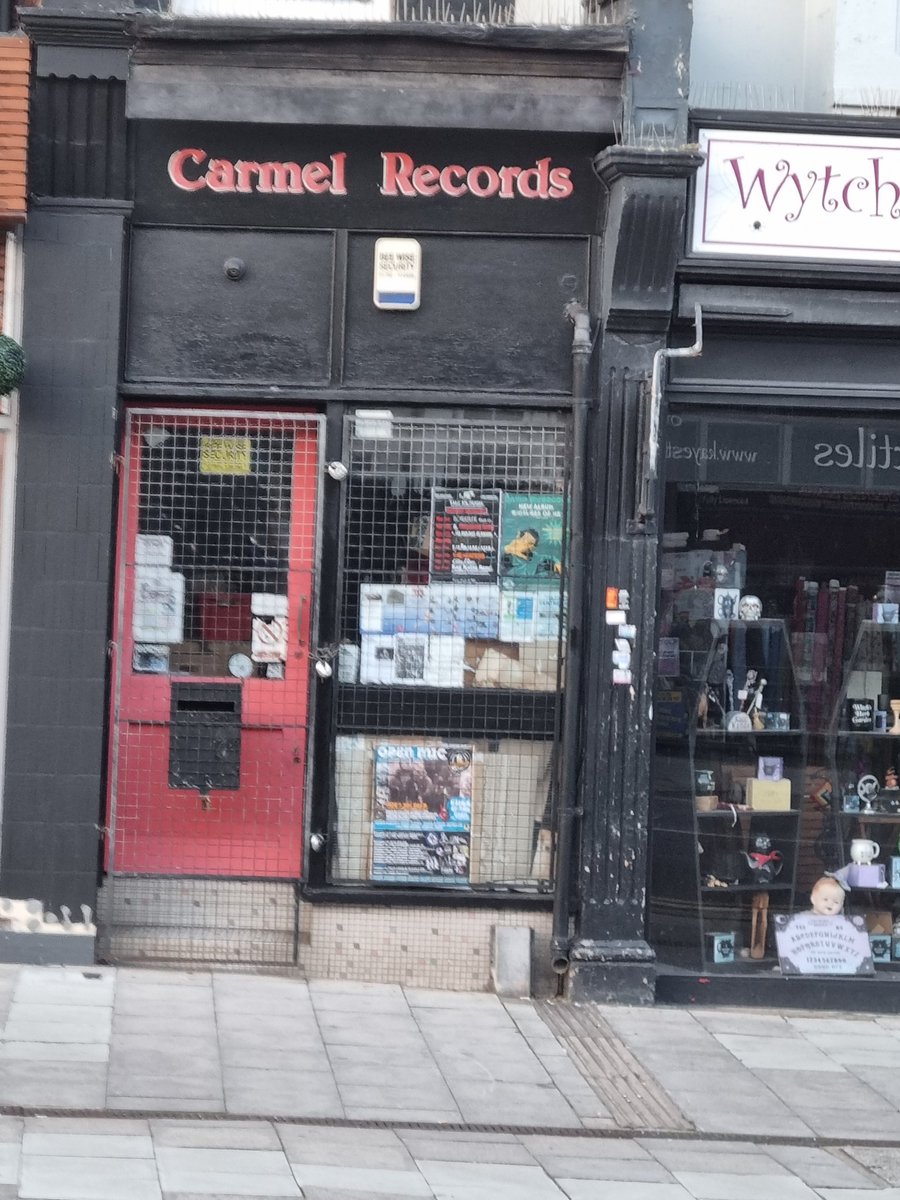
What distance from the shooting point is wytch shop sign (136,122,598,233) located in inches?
326

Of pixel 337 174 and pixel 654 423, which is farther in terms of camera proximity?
pixel 337 174

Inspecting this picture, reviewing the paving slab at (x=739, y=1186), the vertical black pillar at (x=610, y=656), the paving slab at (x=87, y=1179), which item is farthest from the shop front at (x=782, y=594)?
the paving slab at (x=87, y=1179)

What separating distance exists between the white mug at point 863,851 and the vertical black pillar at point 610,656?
1280mm

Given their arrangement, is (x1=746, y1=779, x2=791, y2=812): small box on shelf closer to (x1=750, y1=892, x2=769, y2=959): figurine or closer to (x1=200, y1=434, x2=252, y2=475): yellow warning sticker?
(x1=750, y1=892, x2=769, y2=959): figurine

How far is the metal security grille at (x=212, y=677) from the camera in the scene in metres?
8.40

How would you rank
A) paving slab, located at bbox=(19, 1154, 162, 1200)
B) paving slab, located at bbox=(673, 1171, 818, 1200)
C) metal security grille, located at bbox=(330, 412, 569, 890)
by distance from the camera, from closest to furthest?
paving slab, located at bbox=(19, 1154, 162, 1200)
paving slab, located at bbox=(673, 1171, 818, 1200)
metal security grille, located at bbox=(330, 412, 569, 890)

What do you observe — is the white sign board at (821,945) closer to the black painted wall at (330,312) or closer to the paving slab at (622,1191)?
the paving slab at (622,1191)

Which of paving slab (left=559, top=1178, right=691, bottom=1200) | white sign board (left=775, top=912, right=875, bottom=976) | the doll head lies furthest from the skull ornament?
paving slab (left=559, top=1178, right=691, bottom=1200)

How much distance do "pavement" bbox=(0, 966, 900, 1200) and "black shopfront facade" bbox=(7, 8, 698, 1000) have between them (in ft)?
Answer: 1.74

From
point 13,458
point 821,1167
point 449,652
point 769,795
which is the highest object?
point 13,458

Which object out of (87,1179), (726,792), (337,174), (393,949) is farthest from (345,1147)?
(337,174)

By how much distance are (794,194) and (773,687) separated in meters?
2.54

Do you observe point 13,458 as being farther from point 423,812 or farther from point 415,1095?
point 415,1095

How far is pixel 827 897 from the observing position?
8.75 metres
